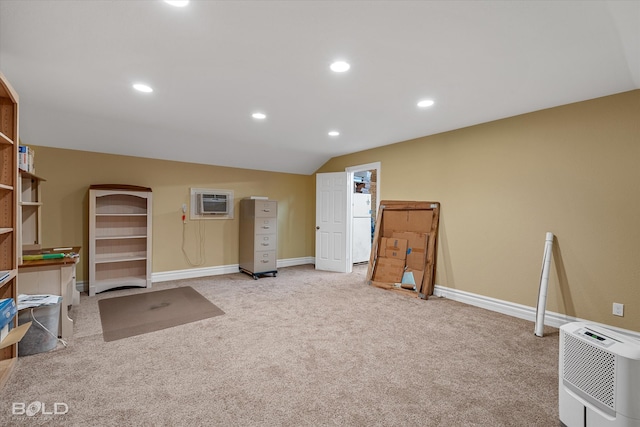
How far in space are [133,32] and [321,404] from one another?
8.70 feet

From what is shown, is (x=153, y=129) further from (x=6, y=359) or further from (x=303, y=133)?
(x=6, y=359)

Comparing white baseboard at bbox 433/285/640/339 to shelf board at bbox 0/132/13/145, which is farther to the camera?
white baseboard at bbox 433/285/640/339

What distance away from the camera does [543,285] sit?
2.94 m

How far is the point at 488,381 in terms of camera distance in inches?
81.0

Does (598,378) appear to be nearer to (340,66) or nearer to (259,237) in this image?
(340,66)

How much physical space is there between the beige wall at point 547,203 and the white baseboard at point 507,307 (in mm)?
54

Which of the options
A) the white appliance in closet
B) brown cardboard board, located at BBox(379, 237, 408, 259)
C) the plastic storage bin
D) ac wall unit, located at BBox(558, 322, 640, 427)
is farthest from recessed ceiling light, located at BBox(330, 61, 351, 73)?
the white appliance in closet

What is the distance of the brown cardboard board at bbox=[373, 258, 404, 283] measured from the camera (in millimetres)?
4453

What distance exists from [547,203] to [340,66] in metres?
2.71

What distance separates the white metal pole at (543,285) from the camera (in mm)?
2852

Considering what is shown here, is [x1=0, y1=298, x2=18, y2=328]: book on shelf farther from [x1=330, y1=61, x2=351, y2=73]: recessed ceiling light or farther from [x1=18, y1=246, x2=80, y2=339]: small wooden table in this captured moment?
[x1=330, y1=61, x2=351, y2=73]: recessed ceiling light

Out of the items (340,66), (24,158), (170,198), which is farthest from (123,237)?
(340,66)

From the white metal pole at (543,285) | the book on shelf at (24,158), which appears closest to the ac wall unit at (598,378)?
the white metal pole at (543,285)

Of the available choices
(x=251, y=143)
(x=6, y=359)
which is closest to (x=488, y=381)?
(x=6, y=359)
